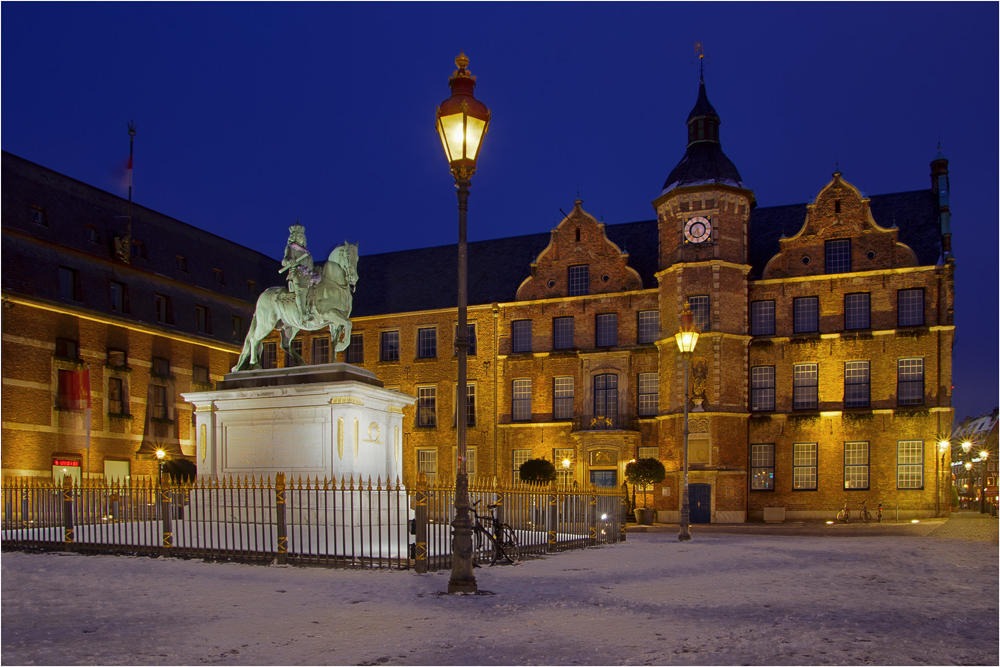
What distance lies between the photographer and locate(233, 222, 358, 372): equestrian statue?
17234mm

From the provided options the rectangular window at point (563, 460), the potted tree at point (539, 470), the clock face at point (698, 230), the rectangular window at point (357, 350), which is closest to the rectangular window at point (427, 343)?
the rectangular window at point (357, 350)

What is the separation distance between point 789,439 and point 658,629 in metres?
31.5

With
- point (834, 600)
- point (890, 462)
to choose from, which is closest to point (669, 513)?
point (890, 462)

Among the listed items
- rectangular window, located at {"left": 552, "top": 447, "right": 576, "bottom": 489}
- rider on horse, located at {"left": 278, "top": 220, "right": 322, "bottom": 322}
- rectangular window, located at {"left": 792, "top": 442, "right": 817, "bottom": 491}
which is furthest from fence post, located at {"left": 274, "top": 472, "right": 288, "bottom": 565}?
rectangular window, located at {"left": 792, "top": 442, "right": 817, "bottom": 491}

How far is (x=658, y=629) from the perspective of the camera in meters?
8.22

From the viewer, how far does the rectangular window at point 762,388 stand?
38.2 metres

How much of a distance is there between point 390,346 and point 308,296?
92.1 ft

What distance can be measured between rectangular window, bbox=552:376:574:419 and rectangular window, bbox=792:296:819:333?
1065 cm

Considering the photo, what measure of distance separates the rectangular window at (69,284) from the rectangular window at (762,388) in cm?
2896

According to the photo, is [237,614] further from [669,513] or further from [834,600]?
[669,513]

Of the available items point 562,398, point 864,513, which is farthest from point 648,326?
point 864,513

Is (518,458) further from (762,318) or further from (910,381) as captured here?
(910,381)

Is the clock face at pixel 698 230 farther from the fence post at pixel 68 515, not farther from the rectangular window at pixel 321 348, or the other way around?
the fence post at pixel 68 515

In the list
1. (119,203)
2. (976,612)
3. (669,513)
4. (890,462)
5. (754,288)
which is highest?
(119,203)
